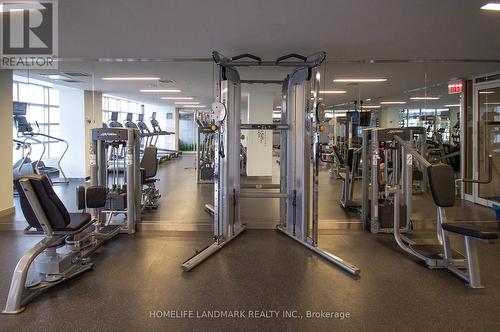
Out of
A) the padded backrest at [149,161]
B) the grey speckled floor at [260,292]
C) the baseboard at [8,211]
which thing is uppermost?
the padded backrest at [149,161]

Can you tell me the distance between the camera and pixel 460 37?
4051 mm

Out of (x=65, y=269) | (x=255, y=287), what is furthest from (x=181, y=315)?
(x=65, y=269)

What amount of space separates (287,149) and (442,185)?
186 centimetres

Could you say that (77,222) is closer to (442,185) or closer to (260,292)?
(260,292)

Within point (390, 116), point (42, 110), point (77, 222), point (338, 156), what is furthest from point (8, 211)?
point (390, 116)

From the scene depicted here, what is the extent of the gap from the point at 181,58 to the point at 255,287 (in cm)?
346

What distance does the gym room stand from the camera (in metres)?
2.79

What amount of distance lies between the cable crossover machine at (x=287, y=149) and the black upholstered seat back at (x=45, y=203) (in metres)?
1.23

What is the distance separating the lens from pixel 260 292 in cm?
296

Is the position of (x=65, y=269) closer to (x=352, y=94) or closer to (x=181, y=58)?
(x=181, y=58)

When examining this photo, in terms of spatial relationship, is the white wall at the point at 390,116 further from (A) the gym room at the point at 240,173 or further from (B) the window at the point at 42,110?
(B) the window at the point at 42,110

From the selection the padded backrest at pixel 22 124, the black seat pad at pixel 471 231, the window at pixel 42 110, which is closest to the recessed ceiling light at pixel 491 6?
the black seat pad at pixel 471 231

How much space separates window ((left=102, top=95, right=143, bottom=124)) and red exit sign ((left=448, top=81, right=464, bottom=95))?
5.70 m

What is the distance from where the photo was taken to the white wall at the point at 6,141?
5.33 metres
